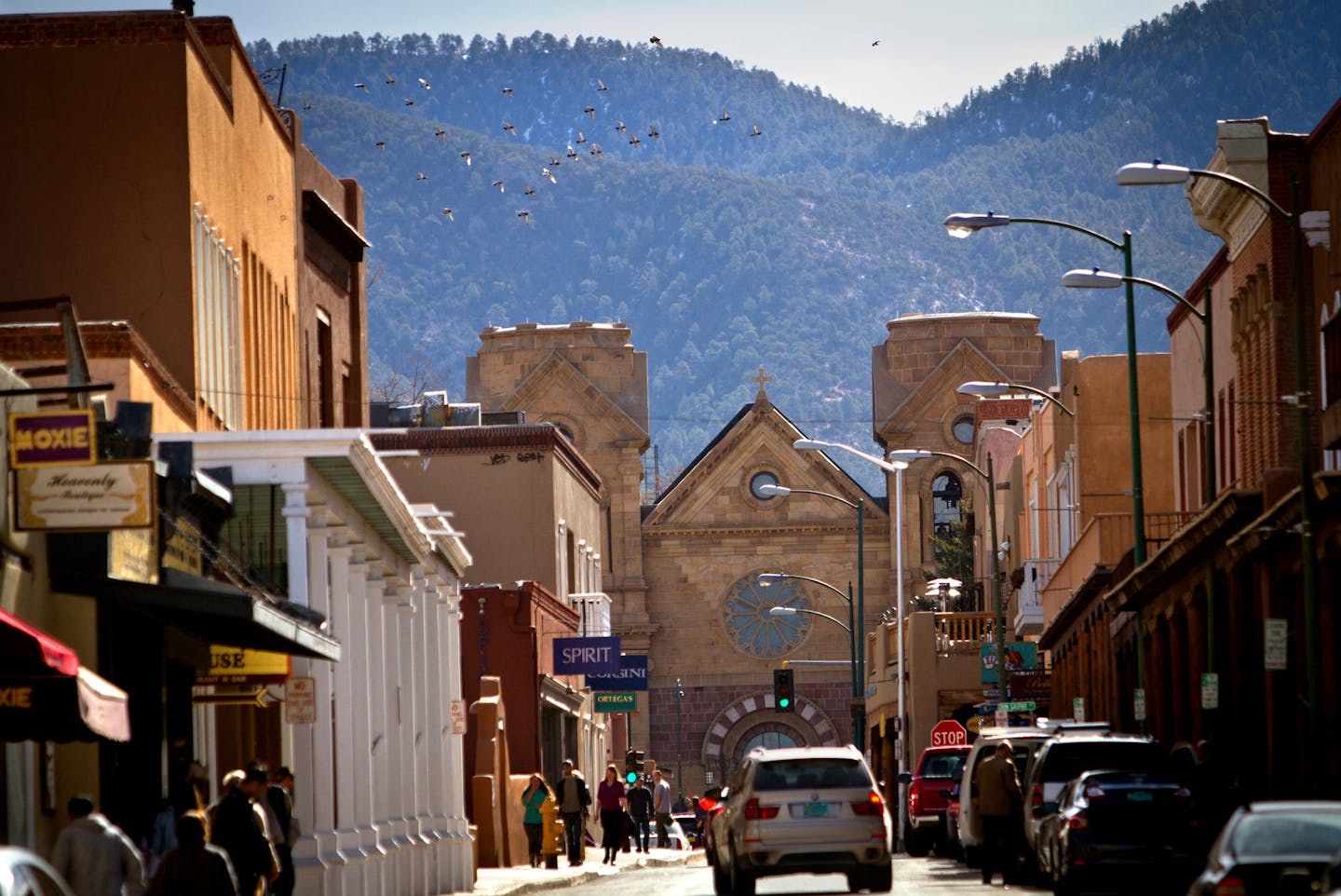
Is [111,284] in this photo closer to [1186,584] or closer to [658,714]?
[1186,584]

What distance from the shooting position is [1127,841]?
70.4 ft

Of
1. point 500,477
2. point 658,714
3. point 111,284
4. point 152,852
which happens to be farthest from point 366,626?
point 658,714

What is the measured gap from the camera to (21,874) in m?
11.6

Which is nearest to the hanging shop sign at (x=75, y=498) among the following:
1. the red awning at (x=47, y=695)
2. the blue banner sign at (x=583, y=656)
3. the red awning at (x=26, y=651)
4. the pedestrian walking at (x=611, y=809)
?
the red awning at (x=47, y=695)

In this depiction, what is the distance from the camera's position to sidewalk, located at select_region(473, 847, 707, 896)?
30.7 m

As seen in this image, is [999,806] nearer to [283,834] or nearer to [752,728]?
[283,834]

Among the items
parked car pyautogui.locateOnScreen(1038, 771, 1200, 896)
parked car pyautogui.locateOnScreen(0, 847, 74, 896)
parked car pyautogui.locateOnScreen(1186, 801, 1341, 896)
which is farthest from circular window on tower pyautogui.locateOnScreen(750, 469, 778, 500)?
parked car pyautogui.locateOnScreen(0, 847, 74, 896)

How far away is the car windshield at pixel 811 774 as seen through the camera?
24938 mm

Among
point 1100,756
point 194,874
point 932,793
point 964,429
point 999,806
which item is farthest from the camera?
point 964,429

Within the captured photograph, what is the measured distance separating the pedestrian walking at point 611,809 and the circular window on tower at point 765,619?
48.7 metres

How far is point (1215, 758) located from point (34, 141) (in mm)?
14794

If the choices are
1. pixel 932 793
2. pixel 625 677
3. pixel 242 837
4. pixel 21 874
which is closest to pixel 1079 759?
pixel 242 837

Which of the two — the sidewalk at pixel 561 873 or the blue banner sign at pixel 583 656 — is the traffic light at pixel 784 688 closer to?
the blue banner sign at pixel 583 656

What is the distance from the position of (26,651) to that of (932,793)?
25497mm
